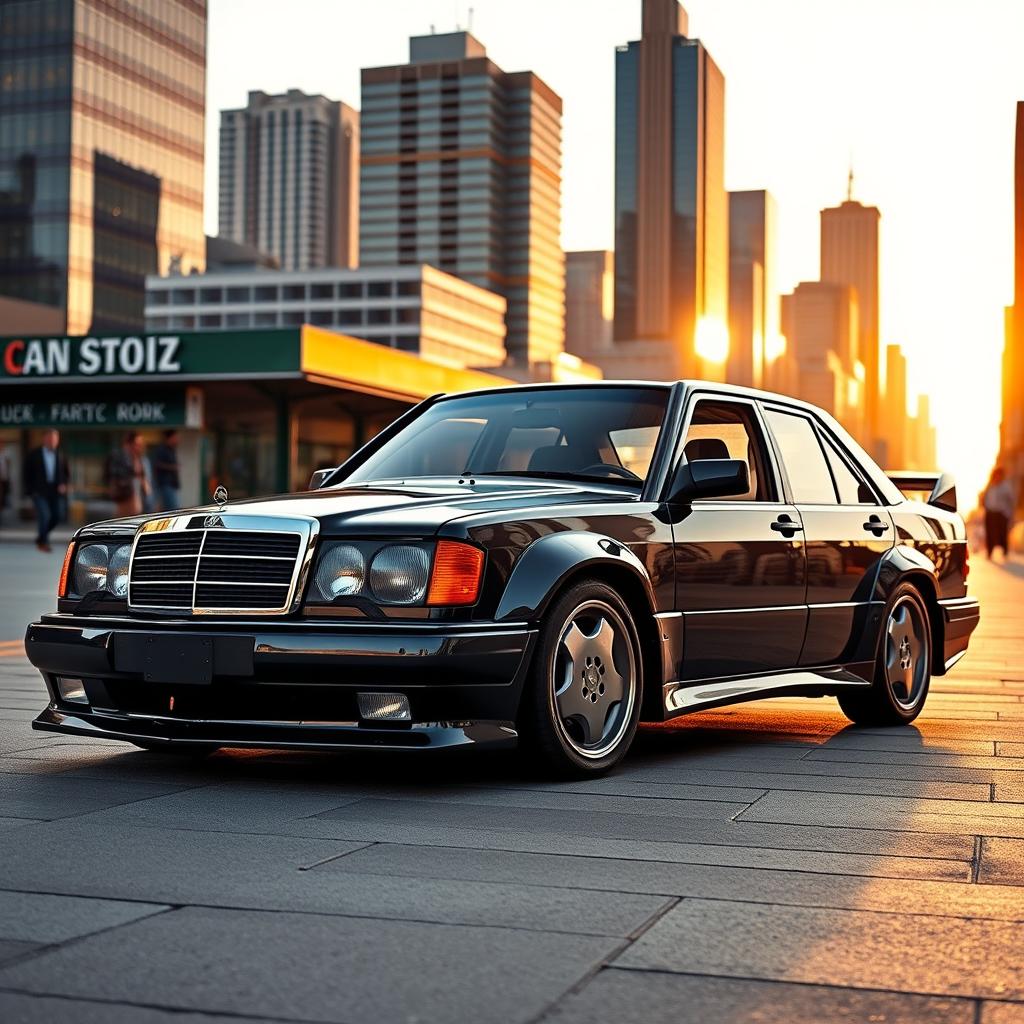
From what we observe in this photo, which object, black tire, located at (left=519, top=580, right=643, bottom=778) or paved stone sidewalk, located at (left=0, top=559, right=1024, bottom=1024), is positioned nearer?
paved stone sidewalk, located at (left=0, top=559, right=1024, bottom=1024)

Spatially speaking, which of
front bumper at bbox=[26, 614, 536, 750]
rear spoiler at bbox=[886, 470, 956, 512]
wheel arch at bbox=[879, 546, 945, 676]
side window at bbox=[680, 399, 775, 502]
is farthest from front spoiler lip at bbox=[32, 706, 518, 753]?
rear spoiler at bbox=[886, 470, 956, 512]

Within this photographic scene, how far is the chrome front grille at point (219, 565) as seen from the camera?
5348 millimetres

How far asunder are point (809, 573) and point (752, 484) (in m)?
0.45

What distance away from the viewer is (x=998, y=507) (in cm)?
3372

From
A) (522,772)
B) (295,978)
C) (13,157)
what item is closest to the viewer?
(295,978)

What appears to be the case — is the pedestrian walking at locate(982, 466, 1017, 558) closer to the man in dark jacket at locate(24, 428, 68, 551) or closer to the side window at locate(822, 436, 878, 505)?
the man in dark jacket at locate(24, 428, 68, 551)

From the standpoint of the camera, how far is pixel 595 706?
573 cm

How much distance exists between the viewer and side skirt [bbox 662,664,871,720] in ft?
20.1

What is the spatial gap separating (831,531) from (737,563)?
34.7 inches

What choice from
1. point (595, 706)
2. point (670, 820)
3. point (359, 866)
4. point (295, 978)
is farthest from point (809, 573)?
point (295, 978)

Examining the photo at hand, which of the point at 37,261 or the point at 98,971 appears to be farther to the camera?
the point at 37,261

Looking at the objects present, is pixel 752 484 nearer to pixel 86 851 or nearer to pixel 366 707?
pixel 366 707

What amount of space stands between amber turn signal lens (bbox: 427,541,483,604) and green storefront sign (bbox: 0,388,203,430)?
3584 cm

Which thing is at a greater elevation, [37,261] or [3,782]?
[37,261]
